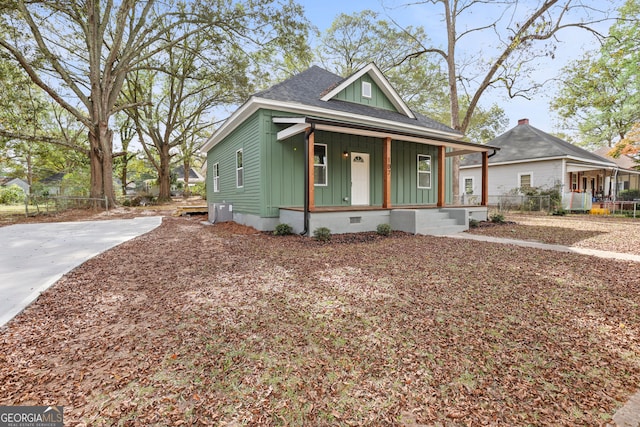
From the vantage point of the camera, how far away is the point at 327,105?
9.59 m

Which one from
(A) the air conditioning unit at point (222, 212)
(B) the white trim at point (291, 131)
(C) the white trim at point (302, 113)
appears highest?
(C) the white trim at point (302, 113)

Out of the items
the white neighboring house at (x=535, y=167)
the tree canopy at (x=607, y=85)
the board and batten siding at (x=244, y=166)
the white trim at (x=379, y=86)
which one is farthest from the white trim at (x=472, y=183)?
the board and batten siding at (x=244, y=166)

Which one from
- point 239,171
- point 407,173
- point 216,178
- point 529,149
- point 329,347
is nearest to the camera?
point 329,347

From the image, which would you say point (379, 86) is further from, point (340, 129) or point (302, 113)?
point (340, 129)

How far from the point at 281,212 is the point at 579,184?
875 inches

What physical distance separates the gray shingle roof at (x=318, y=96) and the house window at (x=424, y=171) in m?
1.27

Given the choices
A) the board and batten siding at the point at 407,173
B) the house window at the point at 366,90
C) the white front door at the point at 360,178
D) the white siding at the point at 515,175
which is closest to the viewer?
the white front door at the point at 360,178

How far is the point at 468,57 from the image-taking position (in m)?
15.8

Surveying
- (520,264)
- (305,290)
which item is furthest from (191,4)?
(520,264)

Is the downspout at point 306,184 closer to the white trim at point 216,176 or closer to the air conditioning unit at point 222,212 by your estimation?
the air conditioning unit at point 222,212

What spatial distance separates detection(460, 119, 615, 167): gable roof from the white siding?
488 mm

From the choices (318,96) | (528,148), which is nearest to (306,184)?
(318,96)

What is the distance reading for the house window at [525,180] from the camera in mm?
17870

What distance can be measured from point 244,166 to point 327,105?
139 inches
